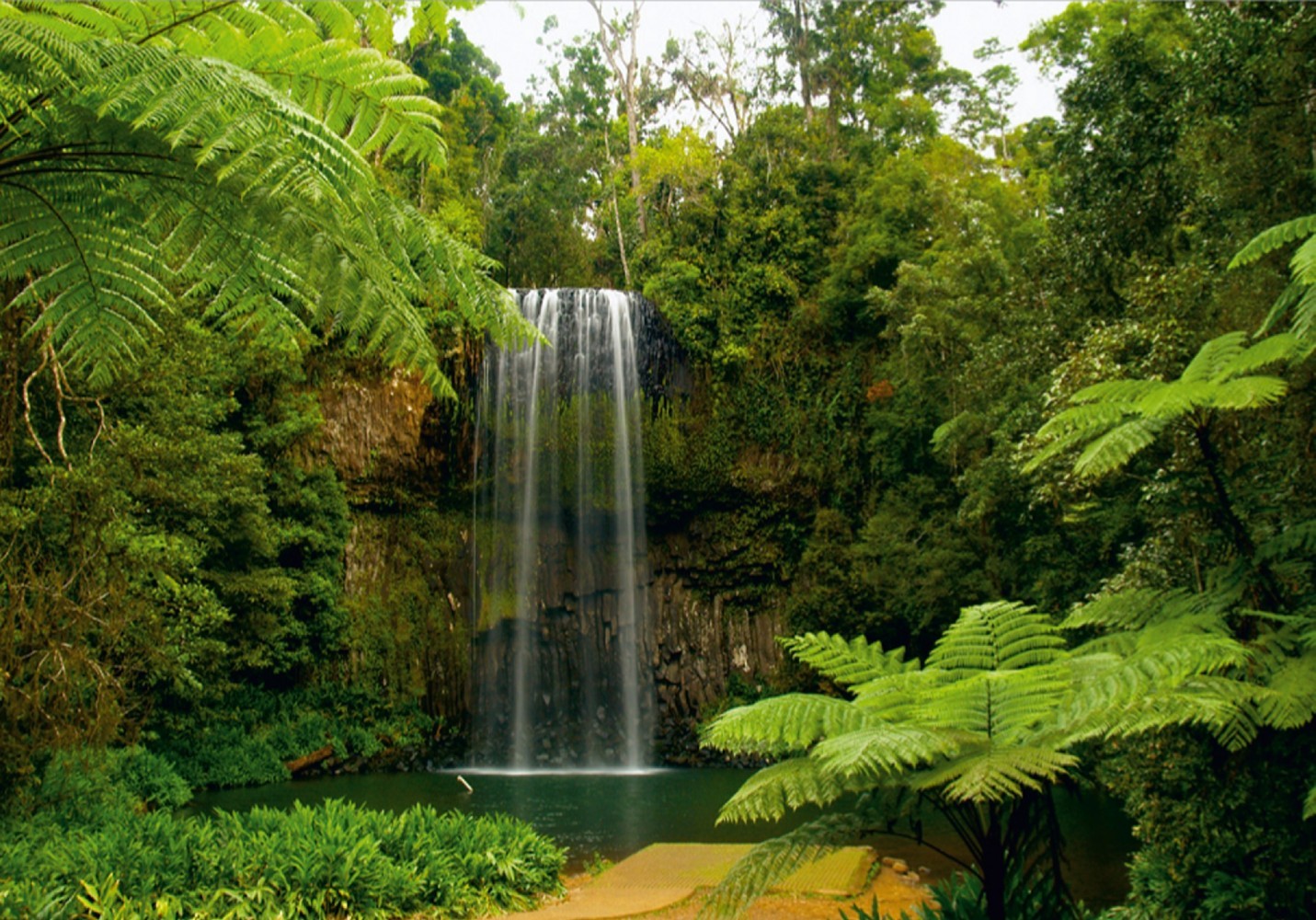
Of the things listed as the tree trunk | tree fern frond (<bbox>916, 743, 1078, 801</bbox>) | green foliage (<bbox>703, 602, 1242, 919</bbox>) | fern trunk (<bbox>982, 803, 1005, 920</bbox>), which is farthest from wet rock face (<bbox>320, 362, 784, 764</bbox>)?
tree fern frond (<bbox>916, 743, 1078, 801</bbox>)

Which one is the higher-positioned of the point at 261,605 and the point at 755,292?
the point at 755,292

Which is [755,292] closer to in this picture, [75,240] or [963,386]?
[963,386]

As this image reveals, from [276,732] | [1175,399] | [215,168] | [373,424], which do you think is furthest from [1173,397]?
[373,424]

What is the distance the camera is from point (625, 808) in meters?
10.7

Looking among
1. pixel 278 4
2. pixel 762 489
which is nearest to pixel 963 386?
pixel 762 489

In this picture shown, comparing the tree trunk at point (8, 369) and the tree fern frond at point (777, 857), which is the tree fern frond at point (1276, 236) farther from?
the tree trunk at point (8, 369)

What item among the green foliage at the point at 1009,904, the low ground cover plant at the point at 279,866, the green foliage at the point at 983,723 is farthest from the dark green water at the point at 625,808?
the green foliage at the point at 983,723

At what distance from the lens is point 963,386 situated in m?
13.8

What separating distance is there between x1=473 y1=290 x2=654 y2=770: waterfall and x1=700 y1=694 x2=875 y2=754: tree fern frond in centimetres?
1364

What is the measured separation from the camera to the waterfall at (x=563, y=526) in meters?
16.4

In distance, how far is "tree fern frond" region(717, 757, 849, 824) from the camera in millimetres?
2752

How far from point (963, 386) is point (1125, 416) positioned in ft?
28.9

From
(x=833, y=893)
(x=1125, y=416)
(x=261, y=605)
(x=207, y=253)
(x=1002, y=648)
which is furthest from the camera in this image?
(x=261, y=605)

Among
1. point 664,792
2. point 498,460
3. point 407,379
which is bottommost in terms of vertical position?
point 664,792
